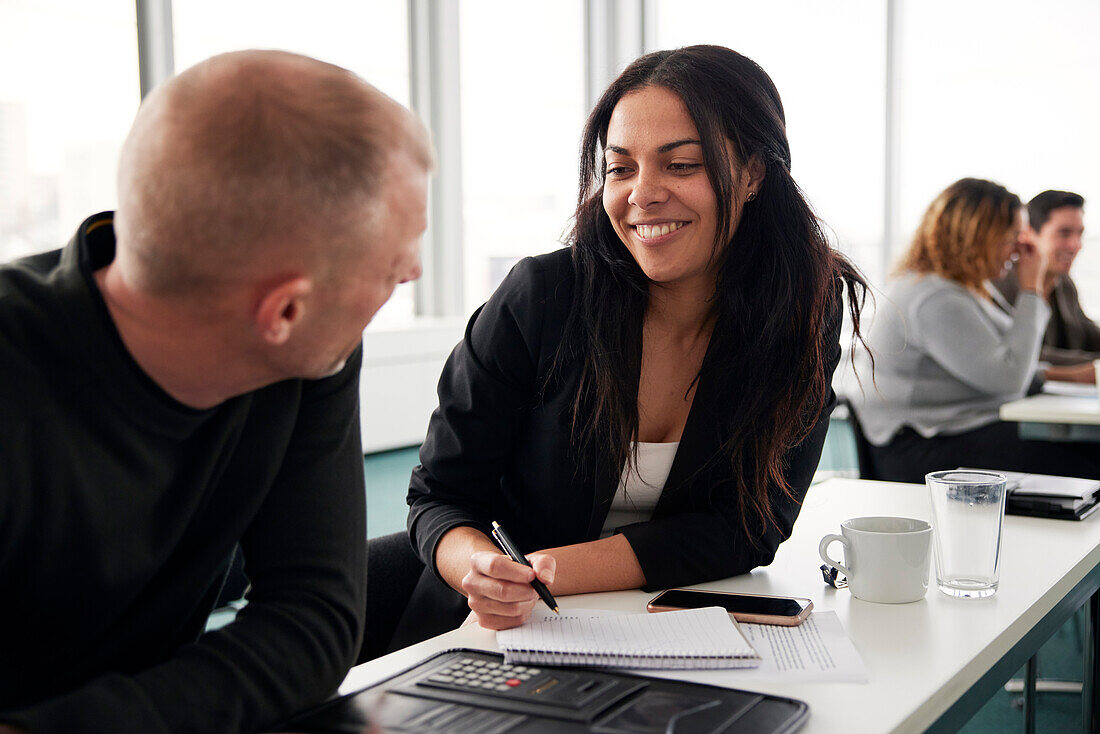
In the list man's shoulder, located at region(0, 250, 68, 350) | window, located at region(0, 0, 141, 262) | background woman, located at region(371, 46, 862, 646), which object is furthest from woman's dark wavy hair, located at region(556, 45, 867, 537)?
window, located at region(0, 0, 141, 262)

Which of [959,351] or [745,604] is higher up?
[745,604]

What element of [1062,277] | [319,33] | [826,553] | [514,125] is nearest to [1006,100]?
[1062,277]

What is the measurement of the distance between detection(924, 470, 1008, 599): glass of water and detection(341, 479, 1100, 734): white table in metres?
0.02

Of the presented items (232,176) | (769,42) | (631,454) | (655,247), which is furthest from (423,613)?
(769,42)

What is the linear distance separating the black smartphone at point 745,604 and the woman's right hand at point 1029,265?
2.60 meters

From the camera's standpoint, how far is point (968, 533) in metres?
1.29

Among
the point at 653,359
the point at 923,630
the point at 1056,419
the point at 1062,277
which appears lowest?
the point at 1056,419

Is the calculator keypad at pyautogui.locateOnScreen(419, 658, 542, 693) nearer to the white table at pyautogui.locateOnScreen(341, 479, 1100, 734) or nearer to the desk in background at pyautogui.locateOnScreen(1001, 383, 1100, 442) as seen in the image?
the white table at pyautogui.locateOnScreen(341, 479, 1100, 734)

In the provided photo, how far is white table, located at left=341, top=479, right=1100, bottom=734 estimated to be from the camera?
3.11ft

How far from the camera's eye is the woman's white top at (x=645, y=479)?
1562 mm

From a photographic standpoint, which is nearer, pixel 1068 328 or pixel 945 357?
pixel 945 357

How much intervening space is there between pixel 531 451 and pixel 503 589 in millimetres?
456

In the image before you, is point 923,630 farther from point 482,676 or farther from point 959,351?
point 959,351

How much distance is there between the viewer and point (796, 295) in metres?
1.65
